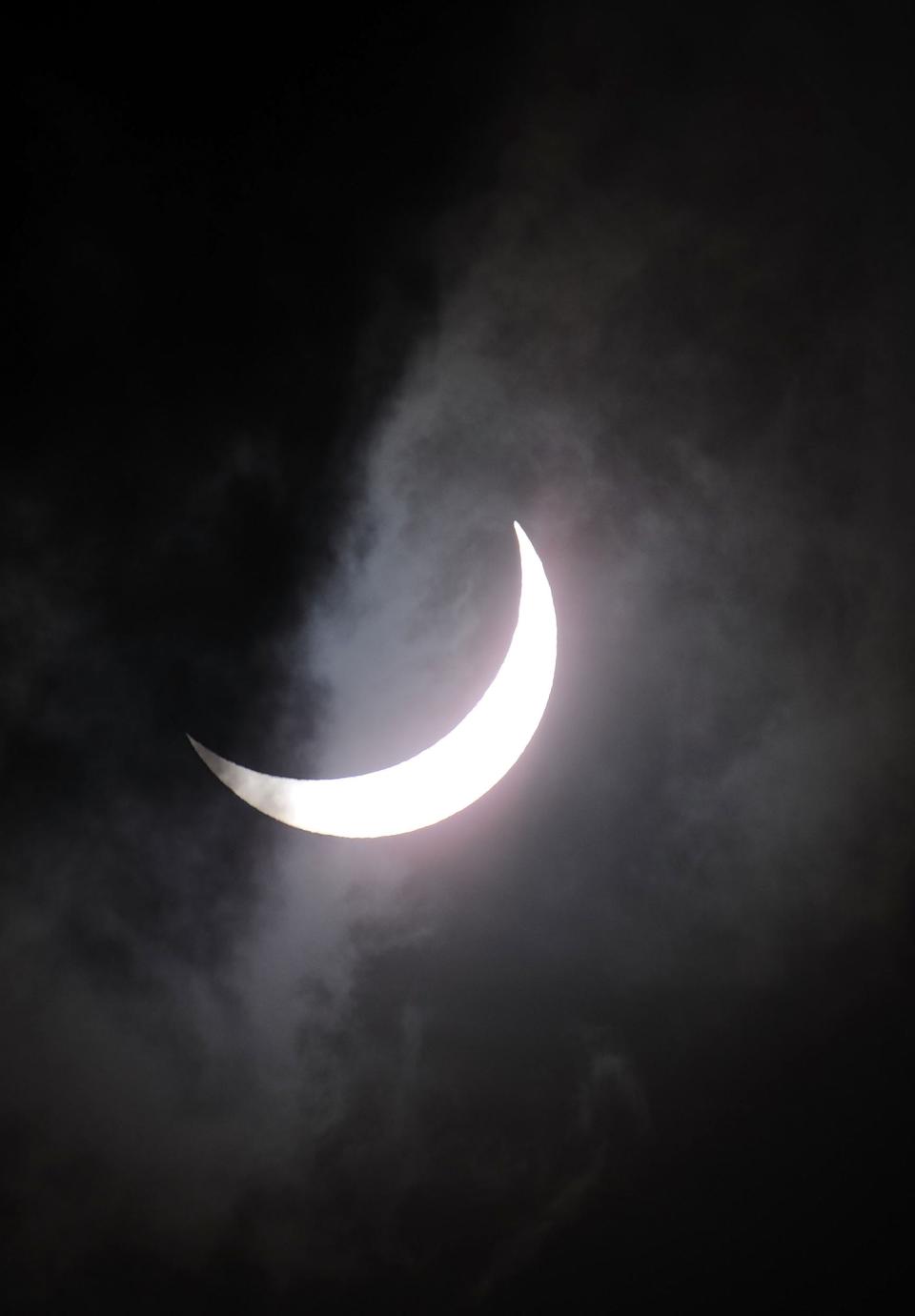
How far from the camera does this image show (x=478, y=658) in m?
9.71

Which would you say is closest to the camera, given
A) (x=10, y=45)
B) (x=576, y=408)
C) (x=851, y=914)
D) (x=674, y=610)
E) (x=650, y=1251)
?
(x=10, y=45)

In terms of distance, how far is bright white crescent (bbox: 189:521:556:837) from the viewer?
8578mm

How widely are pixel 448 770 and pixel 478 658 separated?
1503 mm

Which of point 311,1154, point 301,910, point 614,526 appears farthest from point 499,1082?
point 614,526

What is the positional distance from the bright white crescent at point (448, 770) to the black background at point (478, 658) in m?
0.64

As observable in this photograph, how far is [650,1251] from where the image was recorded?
1155 centimetres

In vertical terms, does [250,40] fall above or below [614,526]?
above

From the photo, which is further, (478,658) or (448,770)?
(478,658)

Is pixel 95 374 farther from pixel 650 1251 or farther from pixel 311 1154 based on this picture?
pixel 650 1251

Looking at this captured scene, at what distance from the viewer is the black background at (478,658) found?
8.91 metres

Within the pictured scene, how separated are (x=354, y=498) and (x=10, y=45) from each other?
563cm

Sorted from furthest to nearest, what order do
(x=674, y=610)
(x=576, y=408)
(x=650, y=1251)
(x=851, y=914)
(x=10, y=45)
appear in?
(x=650, y=1251), (x=851, y=914), (x=674, y=610), (x=576, y=408), (x=10, y=45)

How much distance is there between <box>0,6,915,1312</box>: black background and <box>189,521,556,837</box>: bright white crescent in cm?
64

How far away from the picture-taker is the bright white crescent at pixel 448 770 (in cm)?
858
